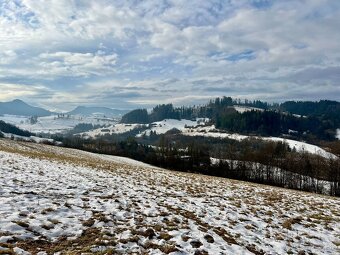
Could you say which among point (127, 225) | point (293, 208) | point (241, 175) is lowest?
point (241, 175)

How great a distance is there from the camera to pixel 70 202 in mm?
14086

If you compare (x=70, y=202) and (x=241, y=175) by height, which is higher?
(x=70, y=202)

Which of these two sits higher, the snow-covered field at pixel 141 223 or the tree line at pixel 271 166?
the snow-covered field at pixel 141 223

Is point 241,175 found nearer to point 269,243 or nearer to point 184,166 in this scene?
point 184,166

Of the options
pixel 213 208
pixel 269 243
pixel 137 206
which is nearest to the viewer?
pixel 269 243

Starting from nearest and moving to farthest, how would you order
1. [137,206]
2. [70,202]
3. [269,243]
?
[269,243] → [70,202] → [137,206]

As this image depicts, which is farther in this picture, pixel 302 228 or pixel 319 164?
pixel 319 164

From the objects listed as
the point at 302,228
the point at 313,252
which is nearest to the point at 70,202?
the point at 313,252

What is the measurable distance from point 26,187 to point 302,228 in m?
16.1

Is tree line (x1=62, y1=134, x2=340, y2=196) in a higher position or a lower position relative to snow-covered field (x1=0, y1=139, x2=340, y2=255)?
lower

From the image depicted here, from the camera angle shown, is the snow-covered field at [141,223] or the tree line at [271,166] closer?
the snow-covered field at [141,223]

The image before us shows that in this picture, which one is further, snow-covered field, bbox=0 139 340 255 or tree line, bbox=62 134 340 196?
tree line, bbox=62 134 340 196

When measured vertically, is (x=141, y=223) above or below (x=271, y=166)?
above

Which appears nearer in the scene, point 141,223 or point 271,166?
point 141,223
